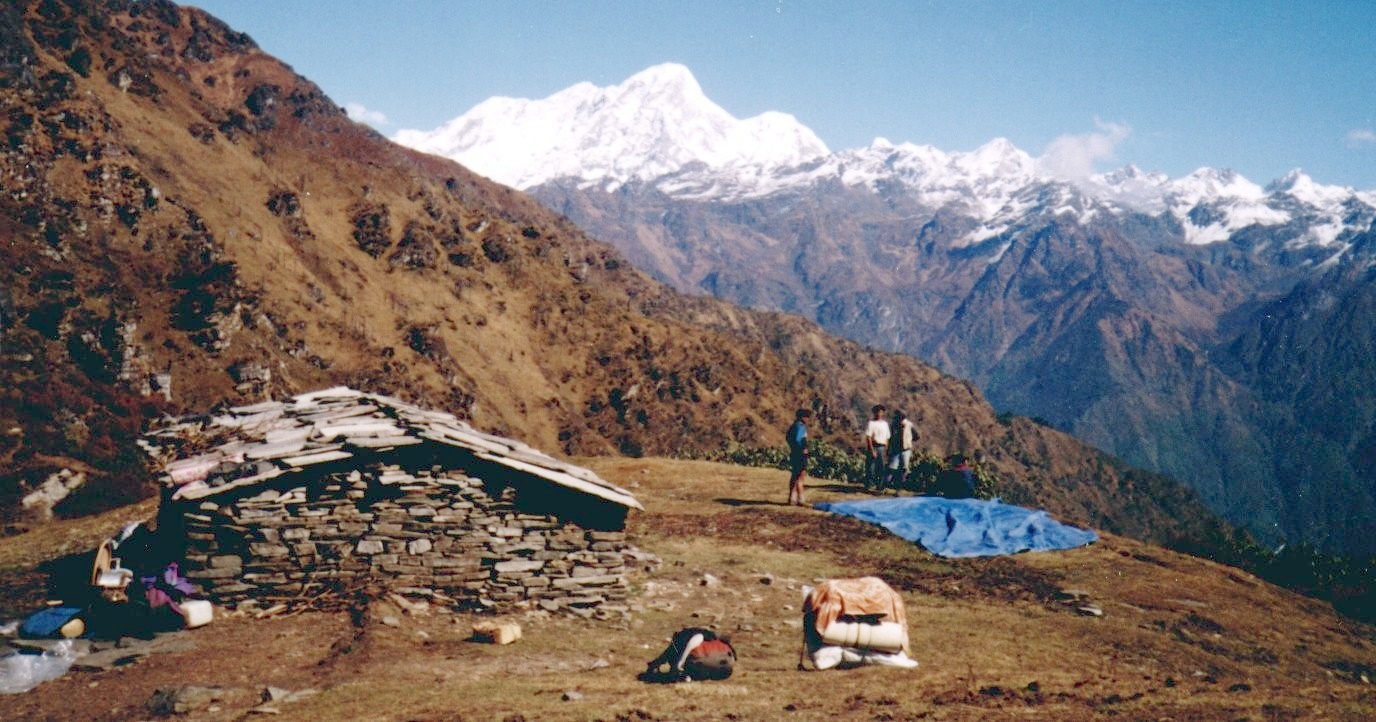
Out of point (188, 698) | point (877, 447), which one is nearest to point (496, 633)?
point (188, 698)

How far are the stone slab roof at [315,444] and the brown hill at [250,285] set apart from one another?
803 inches

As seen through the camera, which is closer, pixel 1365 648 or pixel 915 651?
pixel 915 651

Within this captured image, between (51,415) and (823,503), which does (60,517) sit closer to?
(51,415)

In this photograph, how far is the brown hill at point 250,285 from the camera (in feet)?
135

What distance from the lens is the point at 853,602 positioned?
1112 cm

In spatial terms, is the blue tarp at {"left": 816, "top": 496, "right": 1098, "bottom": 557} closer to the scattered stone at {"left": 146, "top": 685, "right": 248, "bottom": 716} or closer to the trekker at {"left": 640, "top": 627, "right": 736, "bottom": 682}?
the trekker at {"left": 640, "top": 627, "right": 736, "bottom": 682}

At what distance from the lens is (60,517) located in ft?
99.2

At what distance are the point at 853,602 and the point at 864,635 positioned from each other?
0.53 metres

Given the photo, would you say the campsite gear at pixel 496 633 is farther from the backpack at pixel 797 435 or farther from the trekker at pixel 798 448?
the backpack at pixel 797 435

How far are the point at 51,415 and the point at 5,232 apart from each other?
42.0ft

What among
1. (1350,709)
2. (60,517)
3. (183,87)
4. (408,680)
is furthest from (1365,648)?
(183,87)

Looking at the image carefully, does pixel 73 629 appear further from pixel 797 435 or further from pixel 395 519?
pixel 797 435

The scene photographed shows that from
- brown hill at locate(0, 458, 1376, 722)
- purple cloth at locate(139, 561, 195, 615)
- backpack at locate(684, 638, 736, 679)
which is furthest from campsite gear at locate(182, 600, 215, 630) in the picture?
backpack at locate(684, 638, 736, 679)

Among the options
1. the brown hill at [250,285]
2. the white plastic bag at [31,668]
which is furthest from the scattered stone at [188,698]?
the brown hill at [250,285]
